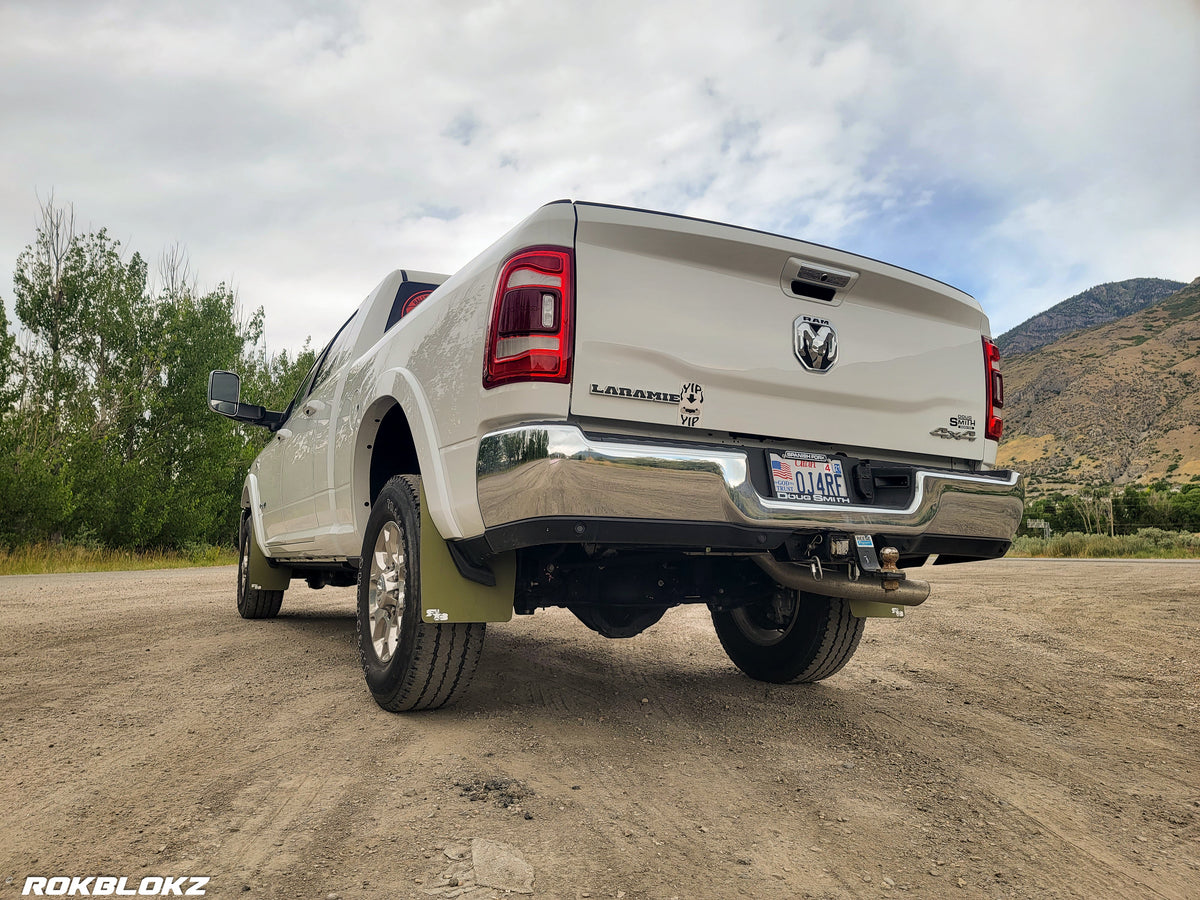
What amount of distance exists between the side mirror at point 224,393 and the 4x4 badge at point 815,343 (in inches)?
161

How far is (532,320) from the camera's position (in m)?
2.67

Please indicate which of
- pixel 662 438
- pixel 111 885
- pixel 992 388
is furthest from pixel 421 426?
pixel 992 388

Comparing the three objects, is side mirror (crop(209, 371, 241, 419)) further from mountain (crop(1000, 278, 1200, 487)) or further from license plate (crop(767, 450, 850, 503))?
mountain (crop(1000, 278, 1200, 487))

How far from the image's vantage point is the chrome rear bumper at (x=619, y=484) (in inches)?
99.0

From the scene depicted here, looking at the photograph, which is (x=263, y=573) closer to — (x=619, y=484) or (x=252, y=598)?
(x=252, y=598)

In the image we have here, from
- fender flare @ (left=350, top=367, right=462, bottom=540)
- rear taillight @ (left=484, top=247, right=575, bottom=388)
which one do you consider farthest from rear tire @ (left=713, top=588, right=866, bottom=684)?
rear taillight @ (left=484, top=247, right=575, bottom=388)

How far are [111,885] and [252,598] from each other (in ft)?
17.0

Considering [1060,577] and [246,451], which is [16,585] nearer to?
[1060,577]

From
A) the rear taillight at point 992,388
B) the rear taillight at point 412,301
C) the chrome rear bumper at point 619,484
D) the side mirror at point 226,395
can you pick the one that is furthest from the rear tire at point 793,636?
the side mirror at point 226,395

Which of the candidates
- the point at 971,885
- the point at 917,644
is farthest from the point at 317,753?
the point at 917,644

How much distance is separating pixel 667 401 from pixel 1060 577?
10172 mm

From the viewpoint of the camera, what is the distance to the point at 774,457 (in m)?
2.92

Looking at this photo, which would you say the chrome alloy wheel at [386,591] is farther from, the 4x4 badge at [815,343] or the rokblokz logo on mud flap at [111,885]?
the 4x4 badge at [815,343]

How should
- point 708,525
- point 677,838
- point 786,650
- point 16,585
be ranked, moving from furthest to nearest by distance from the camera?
point 16,585 < point 786,650 < point 708,525 < point 677,838
